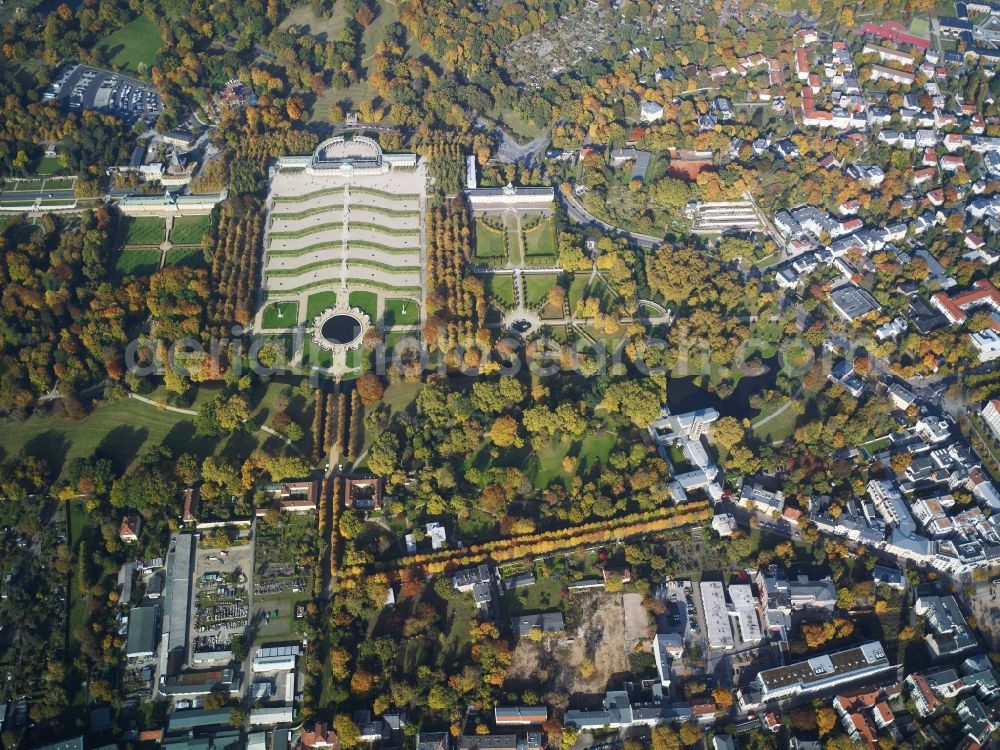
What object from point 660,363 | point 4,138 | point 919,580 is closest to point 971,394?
point 919,580

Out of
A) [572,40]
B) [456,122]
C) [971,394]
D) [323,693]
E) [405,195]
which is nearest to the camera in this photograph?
[323,693]

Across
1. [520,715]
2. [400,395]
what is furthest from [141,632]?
[520,715]

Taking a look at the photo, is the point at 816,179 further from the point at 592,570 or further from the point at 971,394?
the point at 592,570

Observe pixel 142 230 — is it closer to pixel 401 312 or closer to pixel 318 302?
pixel 318 302

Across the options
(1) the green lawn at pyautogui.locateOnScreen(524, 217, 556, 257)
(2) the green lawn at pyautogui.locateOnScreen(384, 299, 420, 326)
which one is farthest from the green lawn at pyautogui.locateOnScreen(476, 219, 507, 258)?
(2) the green lawn at pyautogui.locateOnScreen(384, 299, 420, 326)

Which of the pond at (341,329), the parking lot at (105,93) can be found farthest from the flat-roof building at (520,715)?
the parking lot at (105,93)

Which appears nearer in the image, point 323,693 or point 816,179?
point 323,693

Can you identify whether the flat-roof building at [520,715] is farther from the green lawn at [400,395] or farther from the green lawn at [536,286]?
the green lawn at [536,286]
